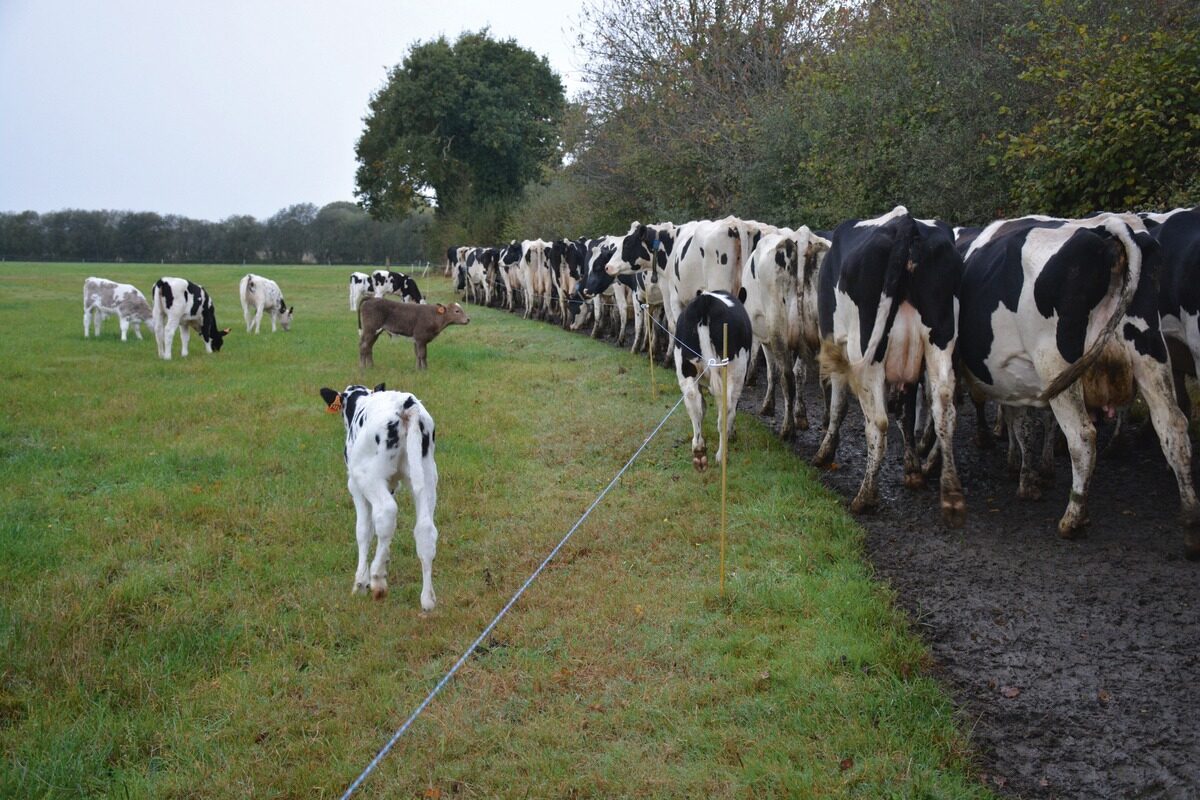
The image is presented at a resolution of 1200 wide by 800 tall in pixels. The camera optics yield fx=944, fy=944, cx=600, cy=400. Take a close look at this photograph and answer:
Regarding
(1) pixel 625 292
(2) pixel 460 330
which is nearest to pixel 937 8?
(1) pixel 625 292

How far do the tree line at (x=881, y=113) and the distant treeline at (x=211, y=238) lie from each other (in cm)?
4817

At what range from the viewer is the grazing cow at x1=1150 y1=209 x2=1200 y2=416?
704cm

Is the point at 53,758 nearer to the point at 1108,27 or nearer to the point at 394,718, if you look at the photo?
the point at 394,718

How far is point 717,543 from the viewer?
7.03 meters

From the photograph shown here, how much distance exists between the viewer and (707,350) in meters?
9.37

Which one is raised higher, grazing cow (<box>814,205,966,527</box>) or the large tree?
the large tree

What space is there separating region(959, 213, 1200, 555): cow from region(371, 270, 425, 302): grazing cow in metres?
19.4

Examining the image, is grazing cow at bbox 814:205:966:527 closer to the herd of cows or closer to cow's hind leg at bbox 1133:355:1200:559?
the herd of cows

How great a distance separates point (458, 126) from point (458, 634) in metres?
47.3

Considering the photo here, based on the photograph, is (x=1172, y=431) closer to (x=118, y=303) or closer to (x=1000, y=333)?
(x=1000, y=333)

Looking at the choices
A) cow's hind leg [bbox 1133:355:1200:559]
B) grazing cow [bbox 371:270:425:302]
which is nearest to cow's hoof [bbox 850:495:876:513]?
cow's hind leg [bbox 1133:355:1200:559]

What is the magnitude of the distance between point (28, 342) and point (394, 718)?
58.7 ft

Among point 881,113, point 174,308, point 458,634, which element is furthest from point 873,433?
point 174,308

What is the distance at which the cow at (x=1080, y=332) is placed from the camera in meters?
6.52
